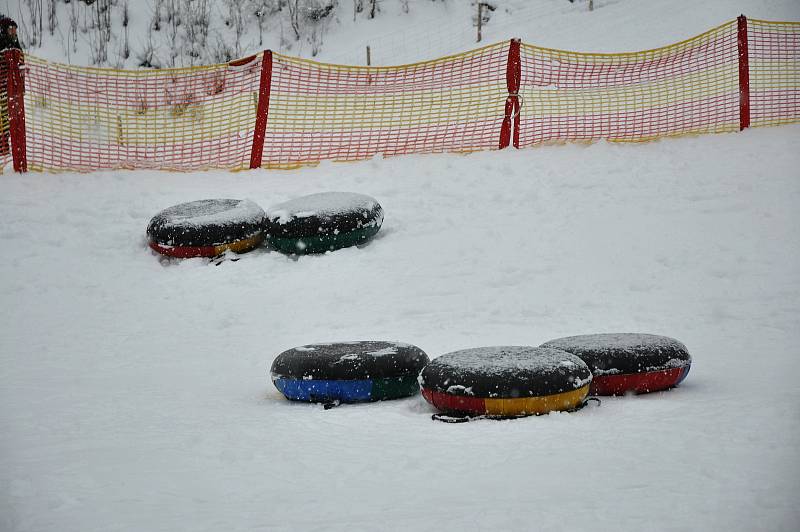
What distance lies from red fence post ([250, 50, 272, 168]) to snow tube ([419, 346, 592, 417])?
7.07 meters

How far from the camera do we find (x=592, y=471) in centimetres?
343

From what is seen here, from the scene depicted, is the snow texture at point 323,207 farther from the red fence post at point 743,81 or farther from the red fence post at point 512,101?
the red fence post at point 743,81

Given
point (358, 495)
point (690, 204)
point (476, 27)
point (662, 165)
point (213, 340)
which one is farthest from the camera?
point (476, 27)

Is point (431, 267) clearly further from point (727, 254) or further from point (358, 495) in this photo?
point (358, 495)

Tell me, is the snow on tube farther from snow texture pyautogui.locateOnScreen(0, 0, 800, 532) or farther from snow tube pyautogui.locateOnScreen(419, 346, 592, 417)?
snow tube pyautogui.locateOnScreen(419, 346, 592, 417)

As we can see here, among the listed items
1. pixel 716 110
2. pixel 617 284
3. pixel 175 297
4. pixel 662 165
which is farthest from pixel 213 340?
pixel 716 110

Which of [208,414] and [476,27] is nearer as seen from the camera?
[208,414]

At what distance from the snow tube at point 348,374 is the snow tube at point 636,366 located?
103cm

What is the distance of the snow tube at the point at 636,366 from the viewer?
4.74 m

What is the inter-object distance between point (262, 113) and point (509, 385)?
7.54m

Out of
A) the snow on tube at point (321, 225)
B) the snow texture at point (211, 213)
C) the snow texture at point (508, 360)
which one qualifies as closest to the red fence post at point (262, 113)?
the snow texture at point (211, 213)

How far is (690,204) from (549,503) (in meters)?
6.17

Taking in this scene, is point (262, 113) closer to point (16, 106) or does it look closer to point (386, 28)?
point (16, 106)

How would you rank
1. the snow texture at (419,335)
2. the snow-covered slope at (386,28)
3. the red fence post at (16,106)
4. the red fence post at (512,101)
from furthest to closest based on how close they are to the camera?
the snow-covered slope at (386,28)
the red fence post at (512,101)
the red fence post at (16,106)
the snow texture at (419,335)
